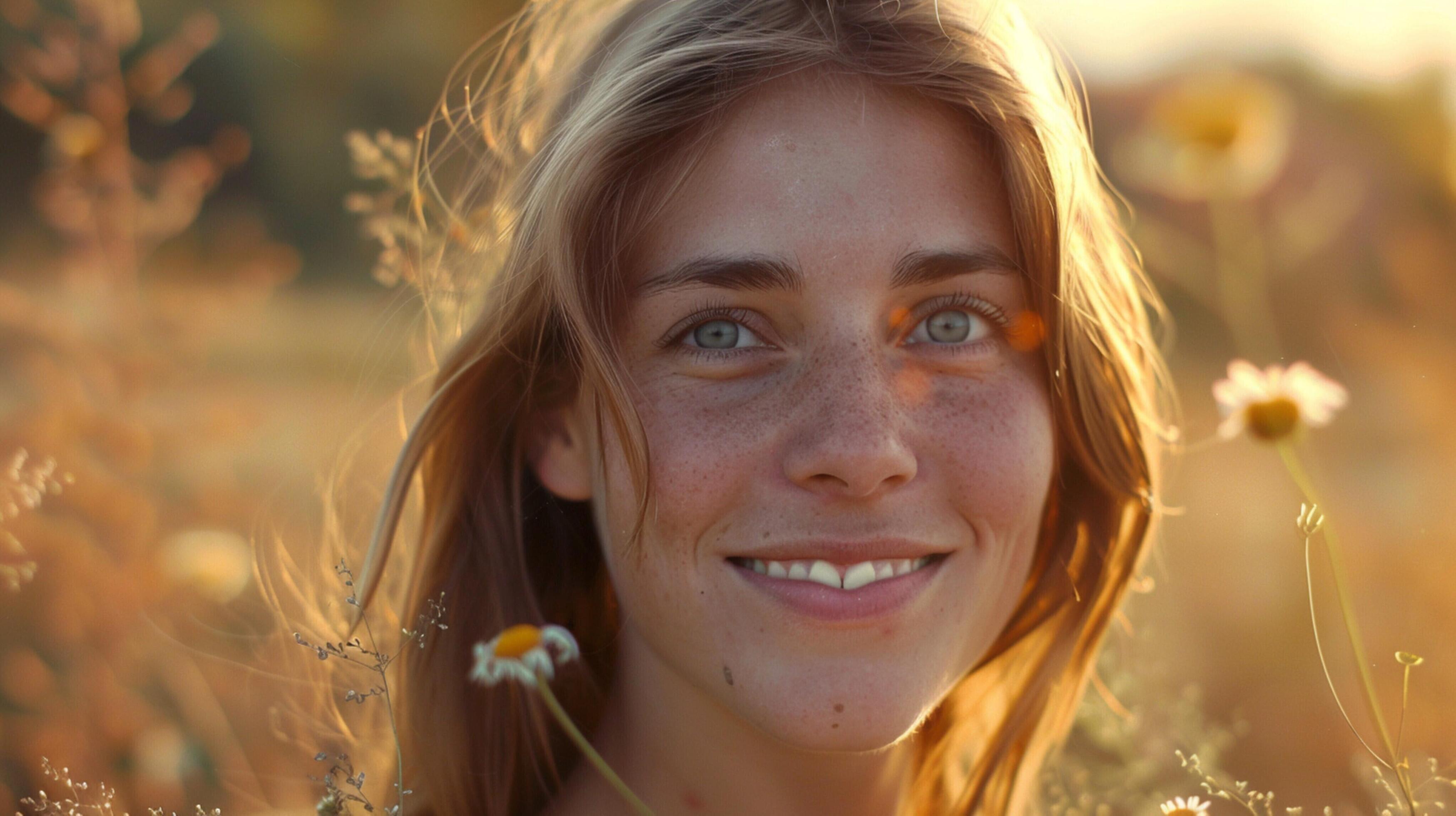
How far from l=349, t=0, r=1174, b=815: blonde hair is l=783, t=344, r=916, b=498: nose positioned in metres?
0.22

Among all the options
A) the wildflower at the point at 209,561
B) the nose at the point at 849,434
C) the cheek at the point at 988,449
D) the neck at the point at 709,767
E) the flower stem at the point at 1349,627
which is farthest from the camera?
the wildflower at the point at 209,561

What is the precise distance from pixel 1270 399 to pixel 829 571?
22.1 inches

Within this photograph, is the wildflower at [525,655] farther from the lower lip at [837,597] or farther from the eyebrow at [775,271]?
the eyebrow at [775,271]

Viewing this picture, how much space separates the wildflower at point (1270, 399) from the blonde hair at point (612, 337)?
281 millimetres

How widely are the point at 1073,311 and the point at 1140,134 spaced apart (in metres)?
0.45

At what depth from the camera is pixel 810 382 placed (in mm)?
1393

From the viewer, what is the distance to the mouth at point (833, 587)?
141 cm

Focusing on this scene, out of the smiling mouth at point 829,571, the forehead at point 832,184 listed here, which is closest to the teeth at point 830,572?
the smiling mouth at point 829,571

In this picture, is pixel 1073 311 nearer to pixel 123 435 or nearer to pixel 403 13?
A: pixel 123 435

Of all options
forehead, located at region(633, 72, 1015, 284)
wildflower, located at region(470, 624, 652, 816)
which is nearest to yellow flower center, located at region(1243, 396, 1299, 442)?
forehead, located at region(633, 72, 1015, 284)

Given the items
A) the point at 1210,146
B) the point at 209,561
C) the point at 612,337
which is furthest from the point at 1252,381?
the point at 209,561

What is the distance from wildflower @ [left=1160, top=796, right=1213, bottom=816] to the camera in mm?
1409

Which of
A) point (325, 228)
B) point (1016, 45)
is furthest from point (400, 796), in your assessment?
point (325, 228)

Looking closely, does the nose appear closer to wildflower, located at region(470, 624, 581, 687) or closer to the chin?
the chin
